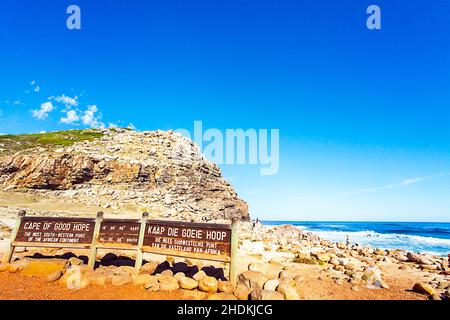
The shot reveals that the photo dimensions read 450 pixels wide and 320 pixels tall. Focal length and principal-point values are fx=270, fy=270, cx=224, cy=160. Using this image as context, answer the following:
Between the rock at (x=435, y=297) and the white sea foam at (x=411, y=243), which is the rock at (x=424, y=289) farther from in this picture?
the white sea foam at (x=411, y=243)

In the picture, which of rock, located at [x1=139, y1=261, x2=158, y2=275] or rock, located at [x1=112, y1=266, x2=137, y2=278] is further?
rock, located at [x1=139, y1=261, x2=158, y2=275]

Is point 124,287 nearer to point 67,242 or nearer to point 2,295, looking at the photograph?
point 2,295

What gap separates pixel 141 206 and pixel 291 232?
24.5m

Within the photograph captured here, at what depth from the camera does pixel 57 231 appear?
369 inches

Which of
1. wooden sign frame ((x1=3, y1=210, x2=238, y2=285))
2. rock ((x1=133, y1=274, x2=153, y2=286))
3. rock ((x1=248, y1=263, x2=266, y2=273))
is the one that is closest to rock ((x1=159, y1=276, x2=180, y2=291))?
rock ((x1=133, y1=274, x2=153, y2=286))

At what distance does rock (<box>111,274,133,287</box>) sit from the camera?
24.0ft

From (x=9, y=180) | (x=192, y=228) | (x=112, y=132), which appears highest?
(x=112, y=132)

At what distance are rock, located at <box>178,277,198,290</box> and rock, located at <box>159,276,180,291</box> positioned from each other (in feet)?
0.43

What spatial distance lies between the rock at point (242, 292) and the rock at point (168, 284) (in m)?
1.62

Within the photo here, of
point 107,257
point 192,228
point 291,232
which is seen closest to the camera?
point 192,228

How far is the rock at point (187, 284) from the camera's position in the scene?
7238 mm

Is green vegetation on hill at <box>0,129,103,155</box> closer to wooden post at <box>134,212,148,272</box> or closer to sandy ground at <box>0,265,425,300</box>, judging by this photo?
sandy ground at <box>0,265,425,300</box>
